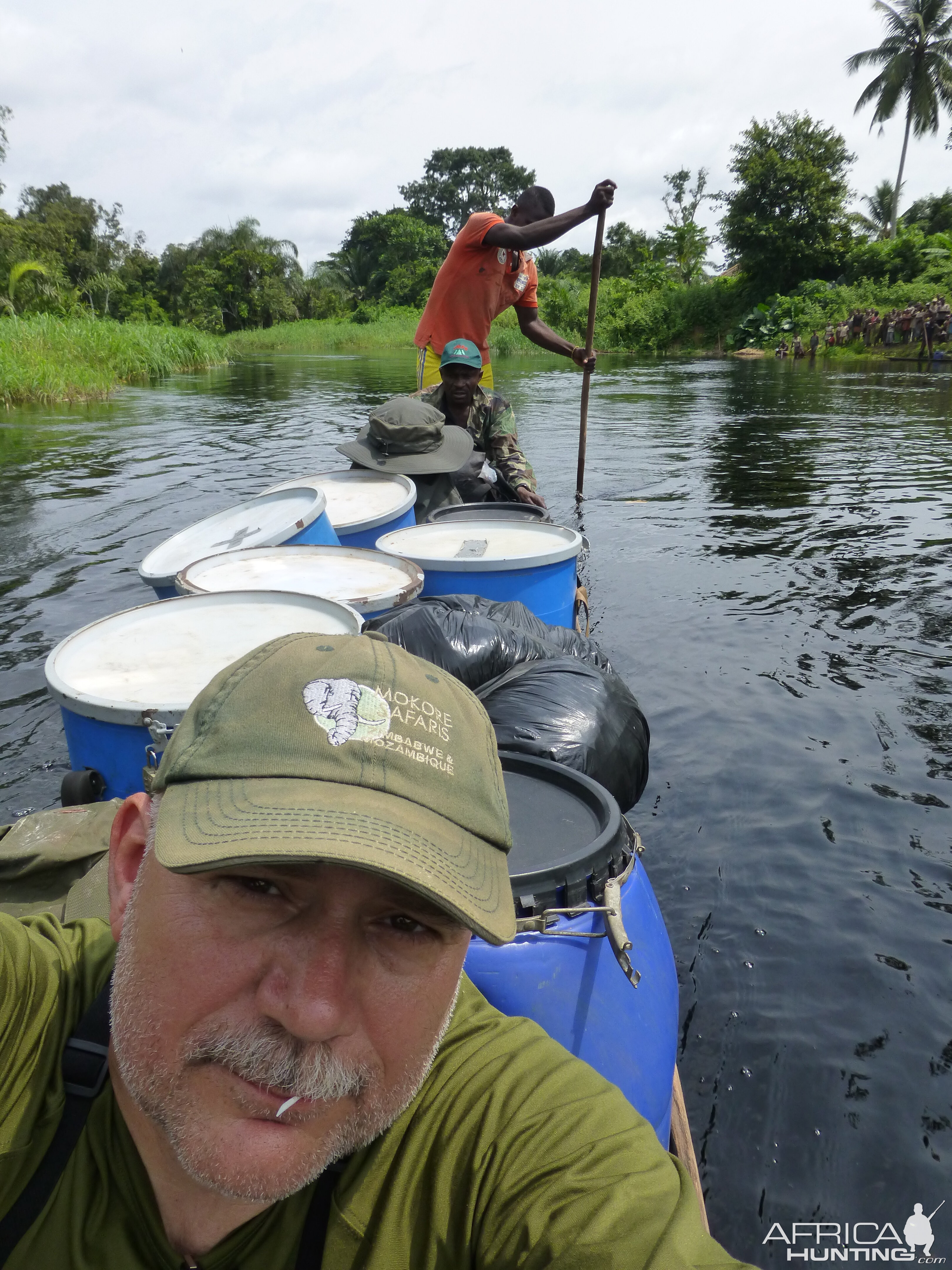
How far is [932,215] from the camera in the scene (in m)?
39.9

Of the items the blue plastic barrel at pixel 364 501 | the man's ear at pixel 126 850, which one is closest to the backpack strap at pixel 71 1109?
the man's ear at pixel 126 850

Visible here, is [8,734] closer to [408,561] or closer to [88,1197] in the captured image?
[408,561]

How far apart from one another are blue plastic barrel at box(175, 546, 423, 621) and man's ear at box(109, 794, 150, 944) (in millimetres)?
1849

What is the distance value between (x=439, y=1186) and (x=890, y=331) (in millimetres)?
33179

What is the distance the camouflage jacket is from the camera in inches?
239

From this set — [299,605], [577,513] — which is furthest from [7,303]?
[299,605]

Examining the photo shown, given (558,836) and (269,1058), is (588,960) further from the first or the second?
(269,1058)

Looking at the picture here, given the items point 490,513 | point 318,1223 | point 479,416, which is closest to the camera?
point 318,1223

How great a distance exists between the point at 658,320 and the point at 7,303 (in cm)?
2582

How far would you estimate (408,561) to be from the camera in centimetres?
339

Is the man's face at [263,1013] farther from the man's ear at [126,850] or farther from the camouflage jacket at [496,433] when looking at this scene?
the camouflage jacket at [496,433]

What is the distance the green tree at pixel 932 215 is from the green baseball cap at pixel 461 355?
38855mm

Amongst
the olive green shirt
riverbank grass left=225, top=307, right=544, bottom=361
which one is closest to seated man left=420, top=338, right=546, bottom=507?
the olive green shirt

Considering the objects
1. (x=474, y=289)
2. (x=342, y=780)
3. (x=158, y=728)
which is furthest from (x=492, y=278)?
(x=342, y=780)
